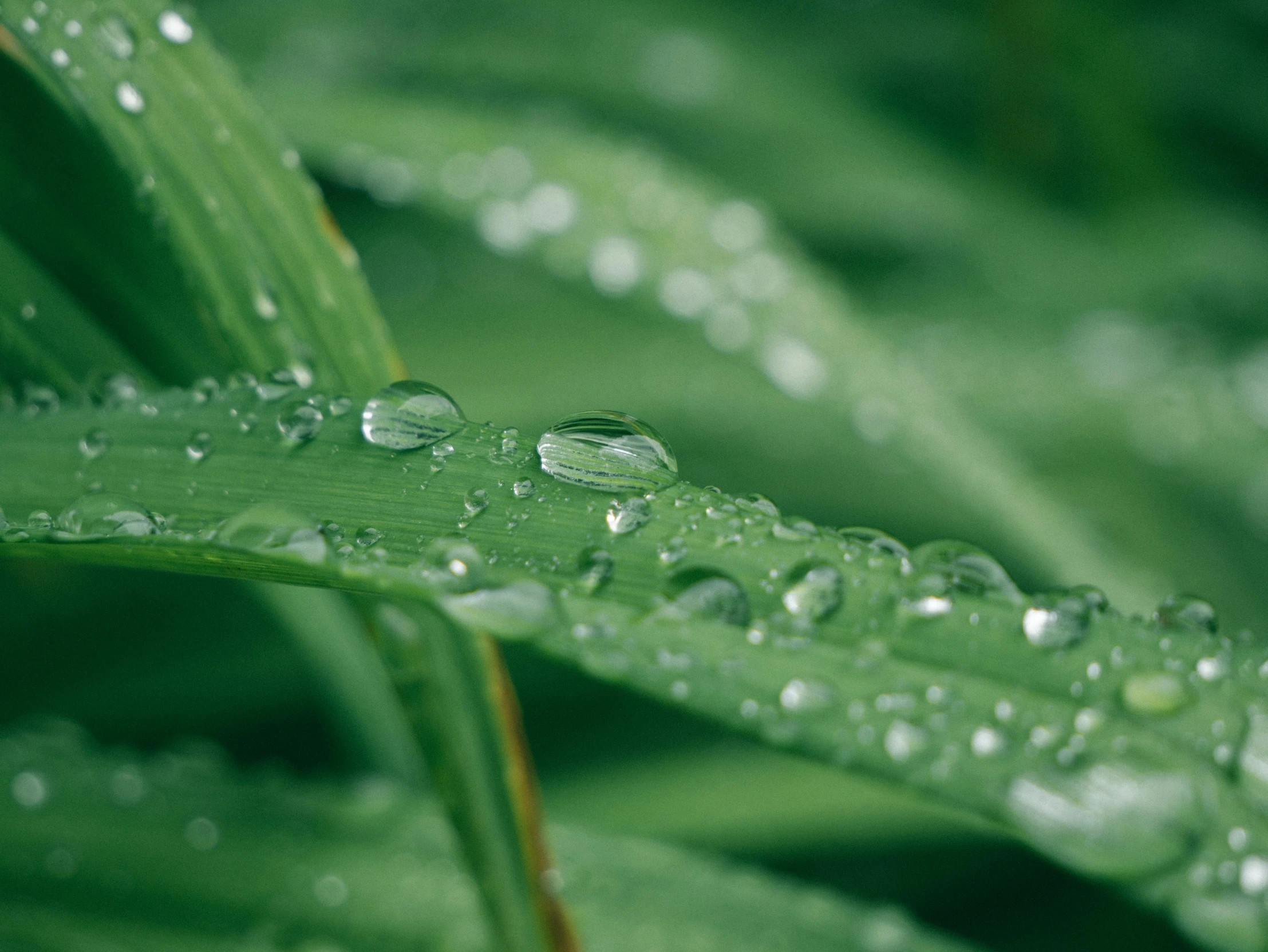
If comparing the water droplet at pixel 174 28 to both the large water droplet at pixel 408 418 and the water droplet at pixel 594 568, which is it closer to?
the large water droplet at pixel 408 418

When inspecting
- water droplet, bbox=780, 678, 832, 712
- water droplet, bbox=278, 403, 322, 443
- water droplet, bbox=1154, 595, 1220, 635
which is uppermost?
water droplet, bbox=278, 403, 322, 443

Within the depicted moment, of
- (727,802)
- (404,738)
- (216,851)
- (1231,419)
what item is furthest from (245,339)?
(1231,419)

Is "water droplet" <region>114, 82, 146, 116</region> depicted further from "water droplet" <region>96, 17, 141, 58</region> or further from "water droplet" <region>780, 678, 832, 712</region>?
"water droplet" <region>780, 678, 832, 712</region>

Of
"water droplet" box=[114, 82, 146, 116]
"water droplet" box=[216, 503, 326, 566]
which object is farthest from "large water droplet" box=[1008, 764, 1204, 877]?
"water droplet" box=[114, 82, 146, 116]

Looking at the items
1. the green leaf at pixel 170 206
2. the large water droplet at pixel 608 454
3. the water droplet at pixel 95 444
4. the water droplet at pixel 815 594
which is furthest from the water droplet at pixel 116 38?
the water droplet at pixel 815 594

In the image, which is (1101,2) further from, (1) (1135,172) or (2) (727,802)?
(2) (727,802)
